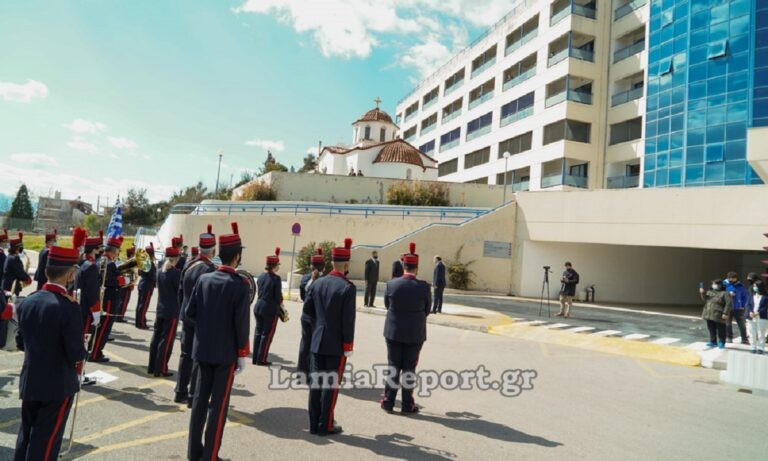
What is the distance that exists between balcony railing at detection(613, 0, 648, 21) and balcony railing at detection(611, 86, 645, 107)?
591 cm

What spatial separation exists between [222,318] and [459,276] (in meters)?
19.0

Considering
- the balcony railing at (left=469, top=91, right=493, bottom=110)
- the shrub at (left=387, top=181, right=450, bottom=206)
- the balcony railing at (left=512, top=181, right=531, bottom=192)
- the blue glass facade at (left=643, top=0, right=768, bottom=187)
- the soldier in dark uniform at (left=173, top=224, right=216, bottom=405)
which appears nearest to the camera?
the soldier in dark uniform at (left=173, top=224, right=216, bottom=405)

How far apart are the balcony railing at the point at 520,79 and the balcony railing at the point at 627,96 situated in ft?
22.1

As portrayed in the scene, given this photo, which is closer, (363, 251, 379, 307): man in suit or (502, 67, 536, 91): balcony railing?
(363, 251, 379, 307): man in suit

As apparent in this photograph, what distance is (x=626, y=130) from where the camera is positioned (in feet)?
118

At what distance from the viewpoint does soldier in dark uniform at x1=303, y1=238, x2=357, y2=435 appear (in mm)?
5207

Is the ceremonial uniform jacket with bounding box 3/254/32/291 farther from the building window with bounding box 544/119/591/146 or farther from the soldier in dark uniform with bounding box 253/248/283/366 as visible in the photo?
the building window with bounding box 544/119/591/146

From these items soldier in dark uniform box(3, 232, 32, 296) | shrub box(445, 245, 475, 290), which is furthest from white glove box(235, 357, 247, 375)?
shrub box(445, 245, 475, 290)

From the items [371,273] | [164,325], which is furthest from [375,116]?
[164,325]

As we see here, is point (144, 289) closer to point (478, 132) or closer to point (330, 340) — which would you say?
point (330, 340)

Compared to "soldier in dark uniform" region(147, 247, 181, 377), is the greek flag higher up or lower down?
higher up

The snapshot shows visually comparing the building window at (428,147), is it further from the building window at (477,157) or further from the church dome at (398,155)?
the church dome at (398,155)

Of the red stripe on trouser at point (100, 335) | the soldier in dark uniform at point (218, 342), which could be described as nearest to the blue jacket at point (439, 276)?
the red stripe on trouser at point (100, 335)

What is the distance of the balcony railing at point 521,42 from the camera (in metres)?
40.1
